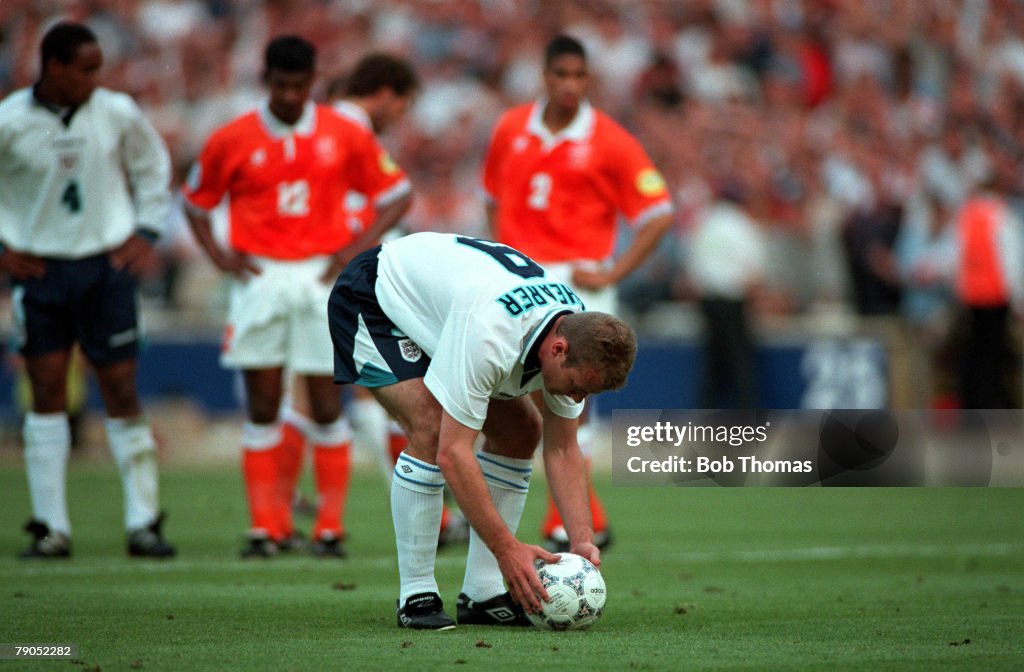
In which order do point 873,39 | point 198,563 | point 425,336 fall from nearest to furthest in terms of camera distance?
point 425,336, point 198,563, point 873,39

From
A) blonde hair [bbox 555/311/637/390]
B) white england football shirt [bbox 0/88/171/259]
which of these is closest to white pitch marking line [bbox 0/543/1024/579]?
white england football shirt [bbox 0/88/171/259]

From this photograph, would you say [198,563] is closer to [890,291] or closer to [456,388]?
[456,388]

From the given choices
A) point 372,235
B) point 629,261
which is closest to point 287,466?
point 372,235

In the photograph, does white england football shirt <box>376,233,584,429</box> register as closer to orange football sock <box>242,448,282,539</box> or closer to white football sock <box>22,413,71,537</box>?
orange football sock <box>242,448,282,539</box>

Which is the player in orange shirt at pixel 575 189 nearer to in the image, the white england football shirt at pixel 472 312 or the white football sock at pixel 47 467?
the white football sock at pixel 47 467

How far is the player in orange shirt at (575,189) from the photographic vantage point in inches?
359

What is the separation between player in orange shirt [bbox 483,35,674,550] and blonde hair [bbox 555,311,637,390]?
3.69 m

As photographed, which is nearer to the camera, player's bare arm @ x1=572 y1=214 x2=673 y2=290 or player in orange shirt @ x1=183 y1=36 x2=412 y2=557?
player in orange shirt @ x1=183 y1=36 x2=412 y2=557

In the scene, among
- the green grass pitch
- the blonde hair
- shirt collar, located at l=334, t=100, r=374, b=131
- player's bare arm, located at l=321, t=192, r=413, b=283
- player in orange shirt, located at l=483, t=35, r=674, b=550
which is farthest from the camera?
shirt collar, located at l=334, t=100, r=374, b=131

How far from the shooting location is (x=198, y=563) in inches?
325

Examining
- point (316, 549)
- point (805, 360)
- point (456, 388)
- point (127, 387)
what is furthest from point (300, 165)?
point (805, 360)

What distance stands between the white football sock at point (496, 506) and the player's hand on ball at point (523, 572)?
0.49 meters

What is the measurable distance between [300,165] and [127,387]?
1.61 m

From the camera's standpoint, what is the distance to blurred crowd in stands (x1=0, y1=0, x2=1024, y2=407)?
17.0 metres
